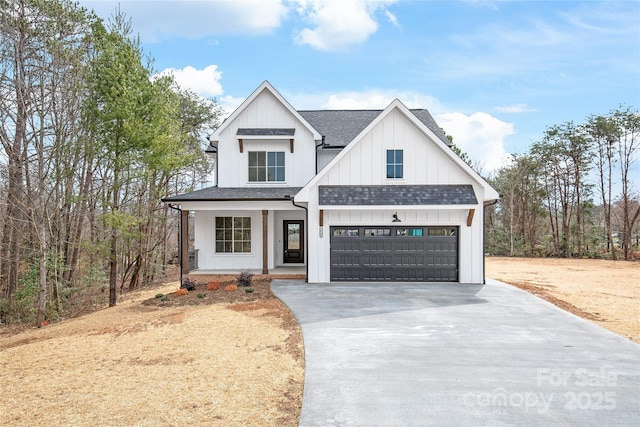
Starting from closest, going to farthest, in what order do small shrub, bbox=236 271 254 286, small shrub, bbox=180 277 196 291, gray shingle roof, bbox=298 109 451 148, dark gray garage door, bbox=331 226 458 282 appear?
1. small shrub, bbox=180 277 196 291
2. small shrub, bbox=236 271 254 286
3. dark gray garage door, bbox=331 226 458 282
4. gray shingle roof, bbox=298 109 451 148

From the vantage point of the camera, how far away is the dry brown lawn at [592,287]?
33.6 feet

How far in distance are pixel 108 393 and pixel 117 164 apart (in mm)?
9934

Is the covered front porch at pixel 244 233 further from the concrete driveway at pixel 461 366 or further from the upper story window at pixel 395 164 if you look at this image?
the concrete driveway at pixel 461 366

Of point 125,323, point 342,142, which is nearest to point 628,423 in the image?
point 125,323

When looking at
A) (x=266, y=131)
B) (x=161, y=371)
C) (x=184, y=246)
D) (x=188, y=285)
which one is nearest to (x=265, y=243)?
(x=184, y=246)

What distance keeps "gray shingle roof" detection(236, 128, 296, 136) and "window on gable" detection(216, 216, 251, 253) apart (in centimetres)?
346

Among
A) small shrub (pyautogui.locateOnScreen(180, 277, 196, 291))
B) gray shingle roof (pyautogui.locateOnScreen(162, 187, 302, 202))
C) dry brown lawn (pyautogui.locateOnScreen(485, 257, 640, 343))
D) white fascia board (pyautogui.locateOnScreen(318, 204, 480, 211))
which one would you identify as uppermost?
gray shingle roof (pyautogui.locateOnScreen(162, 187, 302, 202))

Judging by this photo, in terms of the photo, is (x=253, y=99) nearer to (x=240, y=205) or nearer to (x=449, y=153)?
(x=240, y=205)

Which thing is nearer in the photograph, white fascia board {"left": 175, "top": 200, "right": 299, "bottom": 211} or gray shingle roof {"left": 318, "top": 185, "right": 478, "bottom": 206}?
gray shingle roof {"left": 318, "top": 185, "right": 478, "bottom": 206}

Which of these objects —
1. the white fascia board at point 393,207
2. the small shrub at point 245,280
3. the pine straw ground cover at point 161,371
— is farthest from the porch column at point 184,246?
the white fascia board at point 393,207

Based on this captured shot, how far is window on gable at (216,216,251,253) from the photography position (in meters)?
16.5

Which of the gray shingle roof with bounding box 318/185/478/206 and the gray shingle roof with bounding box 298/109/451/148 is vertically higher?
the gray shingle roof with bounding box 298/109/451/148

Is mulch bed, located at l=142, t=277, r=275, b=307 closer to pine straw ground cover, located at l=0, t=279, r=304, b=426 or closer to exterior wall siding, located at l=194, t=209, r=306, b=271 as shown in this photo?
pine straw ground cover, located at l=0, t=279, r=304, b=426

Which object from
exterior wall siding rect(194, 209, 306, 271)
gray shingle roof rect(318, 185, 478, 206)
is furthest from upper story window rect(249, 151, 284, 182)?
gray shingle roof rect(318, 185, 478, 206)
